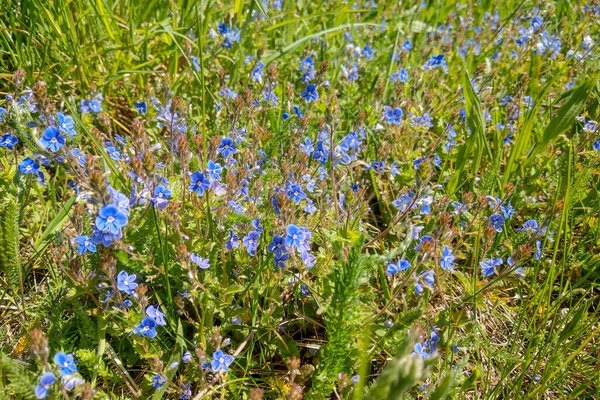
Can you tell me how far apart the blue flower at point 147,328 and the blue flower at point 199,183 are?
2.06 ft

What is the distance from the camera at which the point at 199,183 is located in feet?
8.52

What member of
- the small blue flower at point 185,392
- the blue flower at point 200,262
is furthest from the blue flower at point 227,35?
the small blue flower at point 185,392

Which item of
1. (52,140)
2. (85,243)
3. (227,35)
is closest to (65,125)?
Result: (52,140)

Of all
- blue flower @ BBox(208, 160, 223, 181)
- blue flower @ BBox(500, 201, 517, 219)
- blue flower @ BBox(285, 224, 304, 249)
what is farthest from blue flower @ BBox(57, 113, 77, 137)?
blue flower @ BBox(500, 201, 517, 219)

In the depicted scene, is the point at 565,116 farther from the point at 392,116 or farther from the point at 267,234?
the point at 267,234

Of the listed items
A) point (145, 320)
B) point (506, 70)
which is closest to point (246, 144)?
point (145, 320)

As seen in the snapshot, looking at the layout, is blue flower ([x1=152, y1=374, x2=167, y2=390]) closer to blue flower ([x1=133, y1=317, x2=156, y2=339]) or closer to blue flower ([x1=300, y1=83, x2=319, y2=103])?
blue flower ([x1=133, y1=317, x2=156, y2=339])

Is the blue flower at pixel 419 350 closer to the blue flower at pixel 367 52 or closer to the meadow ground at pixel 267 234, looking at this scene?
the meadow ground at pixel 267 234

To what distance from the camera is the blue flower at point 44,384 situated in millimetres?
1764

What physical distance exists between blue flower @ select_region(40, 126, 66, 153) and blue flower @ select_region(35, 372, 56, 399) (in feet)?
3.33

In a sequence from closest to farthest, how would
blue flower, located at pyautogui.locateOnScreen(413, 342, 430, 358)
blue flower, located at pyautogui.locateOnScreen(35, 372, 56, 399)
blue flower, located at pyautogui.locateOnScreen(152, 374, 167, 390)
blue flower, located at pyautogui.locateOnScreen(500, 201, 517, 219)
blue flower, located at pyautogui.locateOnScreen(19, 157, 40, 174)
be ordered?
blue flower, located at pyautogui.locateOnScreen(35, 372, 56, 399) → blue flower, located at pyautogui.locateOnScreen(152, 374, 167, 390) → blue flower, located at pyautogui.locateOnScreen(413, 342, 430, 358) → blue flower, located at pyautogui.locateOnScreen(19, 157, 40, 174) → blue flower, located at pyautogui.locateOnScreen(500, 201, 517, 219)

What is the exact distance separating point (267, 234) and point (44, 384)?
128 cm

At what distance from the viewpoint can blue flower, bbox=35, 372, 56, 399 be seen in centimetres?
176

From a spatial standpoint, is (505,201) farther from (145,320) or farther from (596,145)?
(145,320)
